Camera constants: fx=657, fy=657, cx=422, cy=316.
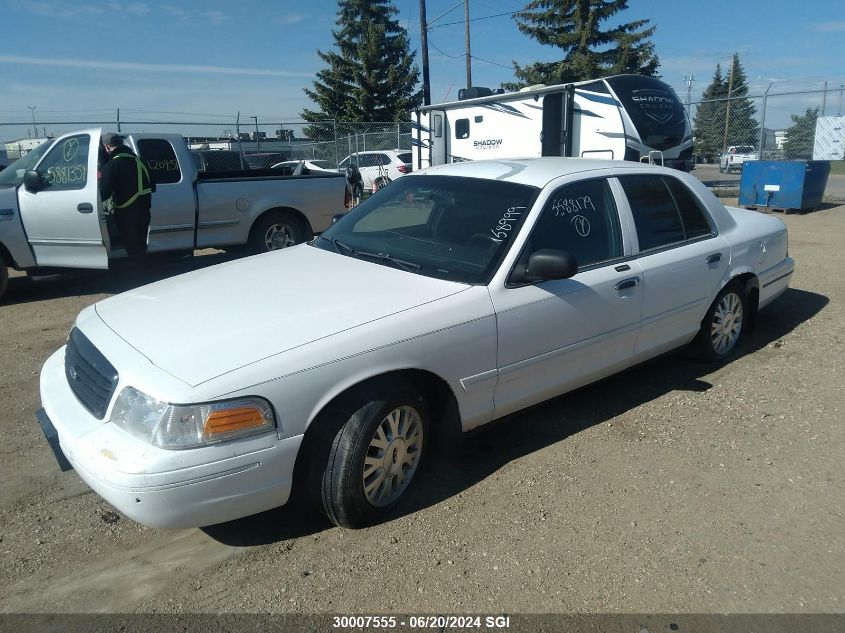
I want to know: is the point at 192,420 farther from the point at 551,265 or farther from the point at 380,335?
the point at 551,265

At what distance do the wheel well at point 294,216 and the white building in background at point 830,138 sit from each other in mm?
16153

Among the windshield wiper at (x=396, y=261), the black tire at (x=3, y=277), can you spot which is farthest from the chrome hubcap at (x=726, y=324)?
the black tire at (x=3, y=277)

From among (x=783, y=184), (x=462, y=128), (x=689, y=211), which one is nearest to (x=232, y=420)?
(x=689, y=211)

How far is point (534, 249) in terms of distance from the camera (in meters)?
3.57

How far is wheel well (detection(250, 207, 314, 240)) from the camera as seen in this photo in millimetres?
8609

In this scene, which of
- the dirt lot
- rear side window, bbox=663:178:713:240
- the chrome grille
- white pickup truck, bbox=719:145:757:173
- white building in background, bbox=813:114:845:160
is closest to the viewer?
the dirt lot

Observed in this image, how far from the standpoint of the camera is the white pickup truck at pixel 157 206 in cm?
714

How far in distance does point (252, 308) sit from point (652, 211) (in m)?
2.70

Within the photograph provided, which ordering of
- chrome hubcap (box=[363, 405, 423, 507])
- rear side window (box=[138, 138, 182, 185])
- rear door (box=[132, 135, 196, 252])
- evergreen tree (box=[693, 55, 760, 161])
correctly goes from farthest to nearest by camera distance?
evergreen tree (box=[693, 55, 760, 161]), rear side window (box=[138, 138, 182, 185]), rear door (box=[132, 135, 196, 252]), chrome hubcap (box=[363, 405, 423, 507])

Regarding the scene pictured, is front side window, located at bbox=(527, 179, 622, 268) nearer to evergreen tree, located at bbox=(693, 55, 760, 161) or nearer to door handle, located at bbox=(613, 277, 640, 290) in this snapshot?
door handle, located at bbox=(613, 277, 640, 290)

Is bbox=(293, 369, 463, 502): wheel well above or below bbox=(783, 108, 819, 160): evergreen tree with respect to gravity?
below

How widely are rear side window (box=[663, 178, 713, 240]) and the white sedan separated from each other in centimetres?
2

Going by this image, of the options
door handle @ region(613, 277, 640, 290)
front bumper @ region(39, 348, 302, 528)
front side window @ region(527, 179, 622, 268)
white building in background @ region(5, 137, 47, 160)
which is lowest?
front bumper @ region(39, 348, 302, 528)

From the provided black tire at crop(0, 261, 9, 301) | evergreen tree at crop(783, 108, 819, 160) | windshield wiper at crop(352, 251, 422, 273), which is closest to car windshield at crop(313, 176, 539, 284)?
→ windshield wiper at crop(352, 251, 422, 273)
